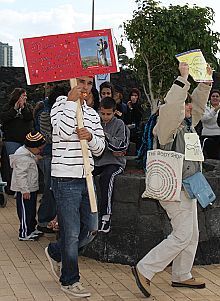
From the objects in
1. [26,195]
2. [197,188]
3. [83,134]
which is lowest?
[26,195]

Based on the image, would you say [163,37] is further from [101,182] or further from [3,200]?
[101,182]

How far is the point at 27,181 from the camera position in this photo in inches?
281

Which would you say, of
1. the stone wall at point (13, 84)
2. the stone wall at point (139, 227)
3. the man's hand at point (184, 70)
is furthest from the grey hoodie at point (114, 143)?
the stone wall at point (13, 84)

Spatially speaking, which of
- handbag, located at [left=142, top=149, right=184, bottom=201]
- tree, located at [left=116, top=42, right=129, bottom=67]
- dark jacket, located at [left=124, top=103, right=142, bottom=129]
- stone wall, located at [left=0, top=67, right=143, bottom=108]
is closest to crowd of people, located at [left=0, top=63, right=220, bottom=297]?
handbag, located at [left=142, top=149, right=184, bottom=201]

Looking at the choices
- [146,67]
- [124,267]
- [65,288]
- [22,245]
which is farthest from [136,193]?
[146,67]

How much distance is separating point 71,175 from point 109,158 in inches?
55.3

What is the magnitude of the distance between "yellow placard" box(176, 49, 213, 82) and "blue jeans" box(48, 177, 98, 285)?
1.28 m

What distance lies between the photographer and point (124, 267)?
6145 millimetres

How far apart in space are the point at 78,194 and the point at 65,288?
83 cm

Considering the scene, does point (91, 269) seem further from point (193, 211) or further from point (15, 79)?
point (15, 79)

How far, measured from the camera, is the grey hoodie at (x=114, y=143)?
6348mm

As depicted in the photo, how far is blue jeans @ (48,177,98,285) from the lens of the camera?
5.07 meters

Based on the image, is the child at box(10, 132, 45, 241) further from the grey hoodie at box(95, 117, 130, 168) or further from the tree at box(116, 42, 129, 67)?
the tree at box(116, 42, 129, 67)

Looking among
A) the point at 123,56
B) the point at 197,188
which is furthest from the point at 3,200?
the point at 123,56
